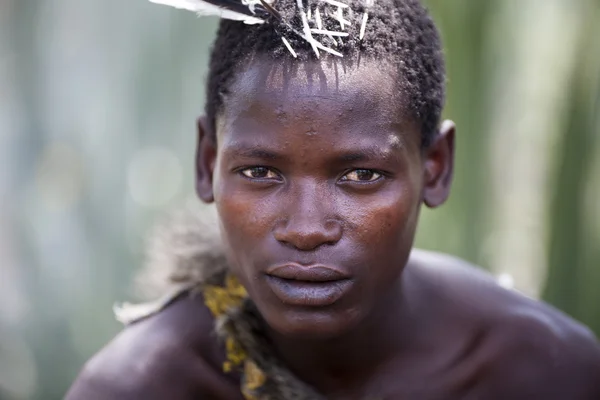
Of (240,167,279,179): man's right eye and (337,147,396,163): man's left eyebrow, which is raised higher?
(337,147,396,163): man's left eyebrow

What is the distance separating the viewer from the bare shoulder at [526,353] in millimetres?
2357

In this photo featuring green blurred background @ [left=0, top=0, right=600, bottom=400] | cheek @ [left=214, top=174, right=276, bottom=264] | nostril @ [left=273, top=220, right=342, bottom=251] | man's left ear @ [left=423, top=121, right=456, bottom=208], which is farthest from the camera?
green blurred background @ [left=0, top=0, right=600, bottom=400]

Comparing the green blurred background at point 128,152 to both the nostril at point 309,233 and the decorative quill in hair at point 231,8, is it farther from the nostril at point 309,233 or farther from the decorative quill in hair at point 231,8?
the nostril at point 309,233

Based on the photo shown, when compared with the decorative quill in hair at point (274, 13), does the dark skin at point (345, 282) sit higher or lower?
lower

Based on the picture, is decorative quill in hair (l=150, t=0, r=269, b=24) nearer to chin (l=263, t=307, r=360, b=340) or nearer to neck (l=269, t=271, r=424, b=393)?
chin (l=263, t=307, r=360, b=340)

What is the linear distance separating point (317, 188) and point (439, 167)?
0.46 metres

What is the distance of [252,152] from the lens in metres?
2.01

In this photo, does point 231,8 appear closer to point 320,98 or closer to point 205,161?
point 320,98

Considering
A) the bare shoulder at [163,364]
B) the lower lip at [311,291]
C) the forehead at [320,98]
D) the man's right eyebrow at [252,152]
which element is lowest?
the bare shoulder at [163,364]

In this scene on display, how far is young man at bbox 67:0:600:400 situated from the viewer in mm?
1956

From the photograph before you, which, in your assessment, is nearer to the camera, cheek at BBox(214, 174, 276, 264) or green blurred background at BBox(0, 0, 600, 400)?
cheek at BBox(214, 174, 276, 264)

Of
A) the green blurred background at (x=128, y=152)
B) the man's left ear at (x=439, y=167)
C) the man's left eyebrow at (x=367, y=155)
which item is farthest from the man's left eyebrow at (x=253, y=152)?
the green blurred background at (x=128, y=152)

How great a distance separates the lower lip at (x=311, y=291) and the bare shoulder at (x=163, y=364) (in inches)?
18.8

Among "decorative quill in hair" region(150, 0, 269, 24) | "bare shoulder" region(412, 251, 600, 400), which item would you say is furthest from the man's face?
"bare shoulder" region(412, 251, 600, 400)
